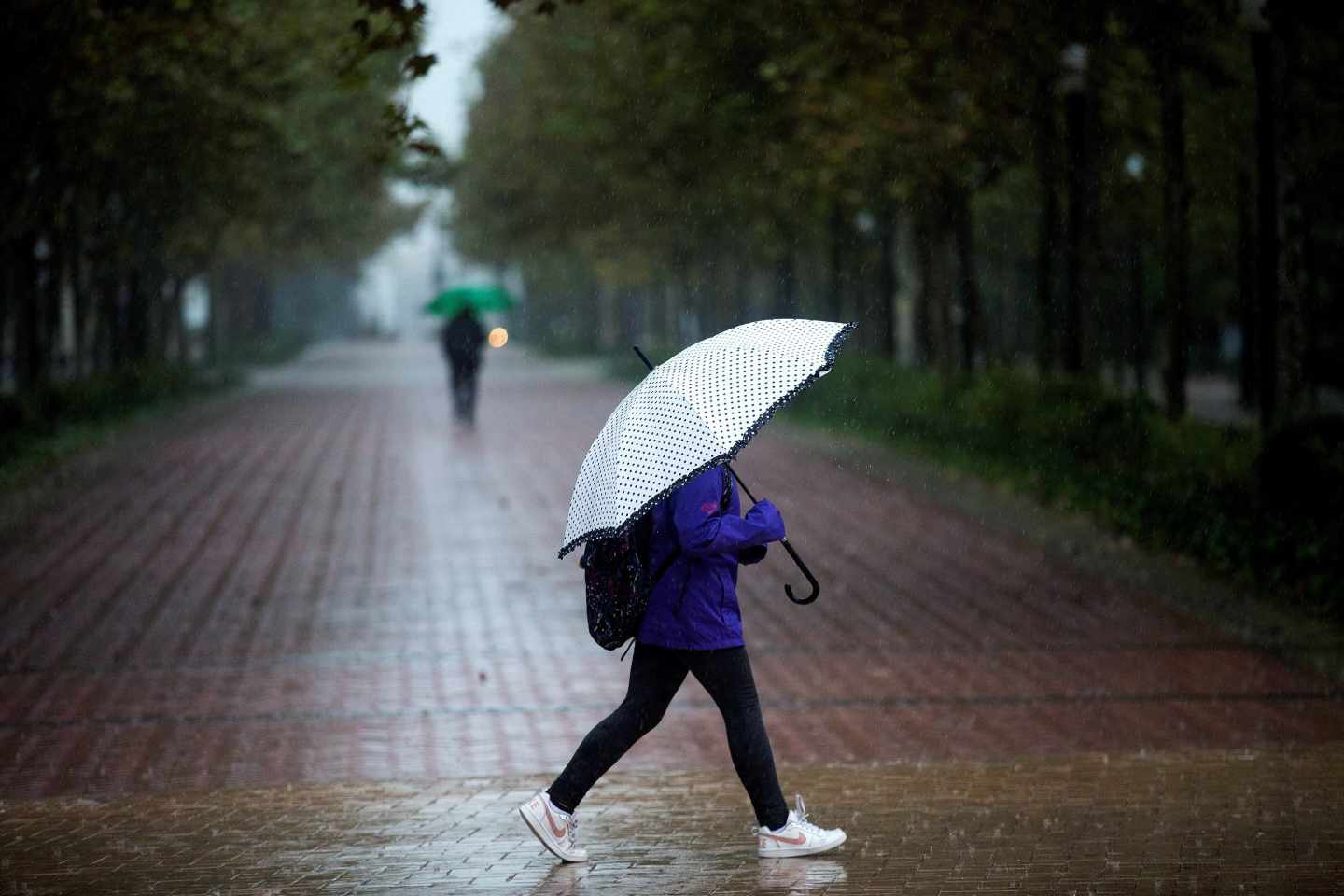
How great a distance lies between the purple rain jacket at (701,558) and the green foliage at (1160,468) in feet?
18.9

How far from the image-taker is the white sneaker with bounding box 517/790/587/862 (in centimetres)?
584

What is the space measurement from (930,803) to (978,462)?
1123cm

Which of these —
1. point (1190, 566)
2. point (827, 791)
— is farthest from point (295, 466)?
point (827, 791)

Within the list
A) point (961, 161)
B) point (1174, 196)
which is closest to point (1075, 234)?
point (1174, 196)

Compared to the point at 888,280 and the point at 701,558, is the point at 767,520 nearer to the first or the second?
the point at 701,558

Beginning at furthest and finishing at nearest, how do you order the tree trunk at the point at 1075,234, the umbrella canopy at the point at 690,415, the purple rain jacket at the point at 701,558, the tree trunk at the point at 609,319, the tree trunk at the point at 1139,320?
the tree trunk at the point at 609,319, the tree trunk at the point at 1139,320, the tree trunk at the point at 1075,234, the purple rain jacket at the point at 701,558, the umbrella canopy at the point at 690,415

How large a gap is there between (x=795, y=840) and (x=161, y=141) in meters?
21.4

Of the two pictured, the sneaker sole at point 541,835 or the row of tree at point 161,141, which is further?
the row of tree at point 161,141

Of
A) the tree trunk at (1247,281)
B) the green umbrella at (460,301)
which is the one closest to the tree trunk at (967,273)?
the tree trunk at (1247,281)

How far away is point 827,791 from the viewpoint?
23.0ft

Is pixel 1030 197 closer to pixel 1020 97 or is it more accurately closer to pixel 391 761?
pixel 1020 97

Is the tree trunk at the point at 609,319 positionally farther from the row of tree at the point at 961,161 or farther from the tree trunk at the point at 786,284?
the tree trunk at the point at 786,284

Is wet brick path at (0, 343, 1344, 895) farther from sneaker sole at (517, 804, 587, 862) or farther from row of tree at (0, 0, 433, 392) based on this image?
row of tree at (0, 0, 433, 392)

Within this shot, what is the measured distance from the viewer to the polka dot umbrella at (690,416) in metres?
5.33
